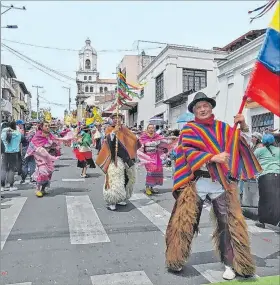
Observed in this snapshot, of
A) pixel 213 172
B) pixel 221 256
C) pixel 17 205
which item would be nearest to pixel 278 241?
pixel 221 256

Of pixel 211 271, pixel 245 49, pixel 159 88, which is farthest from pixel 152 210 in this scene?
pixel 159 88

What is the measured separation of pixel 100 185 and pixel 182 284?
683 cm

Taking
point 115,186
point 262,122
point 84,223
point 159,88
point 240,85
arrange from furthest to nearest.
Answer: point 159,88 → point 240,85 → point 262,122 → point 115,186 → point 84,223

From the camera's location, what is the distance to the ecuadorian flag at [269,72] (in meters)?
2.76

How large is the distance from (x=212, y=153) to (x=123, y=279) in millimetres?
1632

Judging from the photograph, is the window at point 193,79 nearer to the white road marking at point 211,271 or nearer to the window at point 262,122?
the window at point 262,122

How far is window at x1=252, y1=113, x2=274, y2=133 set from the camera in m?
13.3

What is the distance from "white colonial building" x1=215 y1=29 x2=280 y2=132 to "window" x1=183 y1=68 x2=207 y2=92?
347 inches

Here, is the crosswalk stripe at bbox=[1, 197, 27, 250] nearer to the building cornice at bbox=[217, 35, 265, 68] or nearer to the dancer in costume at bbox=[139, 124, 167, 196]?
the dancer in costume at bbox=[139, 124, 167, 196]

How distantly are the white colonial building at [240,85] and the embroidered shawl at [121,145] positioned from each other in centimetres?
648

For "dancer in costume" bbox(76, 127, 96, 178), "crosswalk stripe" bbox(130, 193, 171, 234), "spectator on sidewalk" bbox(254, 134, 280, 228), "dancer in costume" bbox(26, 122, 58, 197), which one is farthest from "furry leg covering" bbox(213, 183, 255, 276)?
"dancer in costume" bbox(76, 127, 96, 178)

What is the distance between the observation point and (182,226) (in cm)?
422

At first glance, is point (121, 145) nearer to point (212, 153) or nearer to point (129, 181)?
point (129, 181)

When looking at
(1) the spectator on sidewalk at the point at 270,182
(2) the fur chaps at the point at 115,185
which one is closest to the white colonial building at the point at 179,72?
(2) the fur chaps at the point at 115,185
